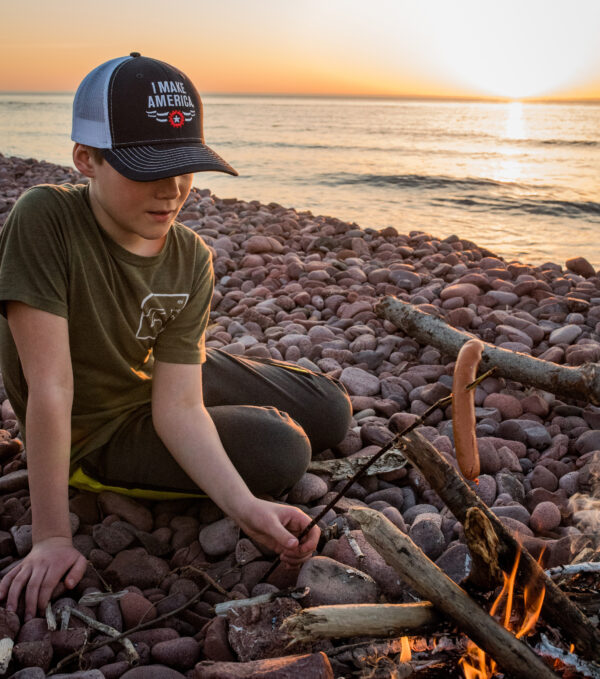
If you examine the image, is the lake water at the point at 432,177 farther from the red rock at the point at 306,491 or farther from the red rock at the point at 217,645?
the red rock at the point at 217,645

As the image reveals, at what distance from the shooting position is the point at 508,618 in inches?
57.7

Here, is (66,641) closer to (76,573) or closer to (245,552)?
(76,573)

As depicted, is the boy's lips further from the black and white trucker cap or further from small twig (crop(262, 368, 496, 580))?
small twig (crop(262, 368, 496, 580))

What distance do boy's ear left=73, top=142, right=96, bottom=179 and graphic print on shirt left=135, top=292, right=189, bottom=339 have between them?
1.52 feet

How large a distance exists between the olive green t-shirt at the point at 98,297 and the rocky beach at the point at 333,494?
1.37 ft

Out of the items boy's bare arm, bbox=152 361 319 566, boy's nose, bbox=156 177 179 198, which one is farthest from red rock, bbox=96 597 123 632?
boy's nose, bbox=156 177 179 198

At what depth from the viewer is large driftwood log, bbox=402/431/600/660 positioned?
141 centimetres

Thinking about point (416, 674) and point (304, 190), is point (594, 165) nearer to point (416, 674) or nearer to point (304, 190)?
point (304, 190)

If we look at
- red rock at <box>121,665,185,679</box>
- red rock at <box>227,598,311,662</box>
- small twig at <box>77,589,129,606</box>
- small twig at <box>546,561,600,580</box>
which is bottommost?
small twig at <box>77,589,129,606</box>

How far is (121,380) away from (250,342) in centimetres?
165

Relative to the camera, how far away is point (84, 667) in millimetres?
1598

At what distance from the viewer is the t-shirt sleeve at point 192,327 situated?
7.13 ft

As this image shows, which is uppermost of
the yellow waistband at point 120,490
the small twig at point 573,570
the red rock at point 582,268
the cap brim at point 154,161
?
the cap brim at point 154,161

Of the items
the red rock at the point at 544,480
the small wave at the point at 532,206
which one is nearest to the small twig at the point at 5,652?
the red rock at the point at 544,480
